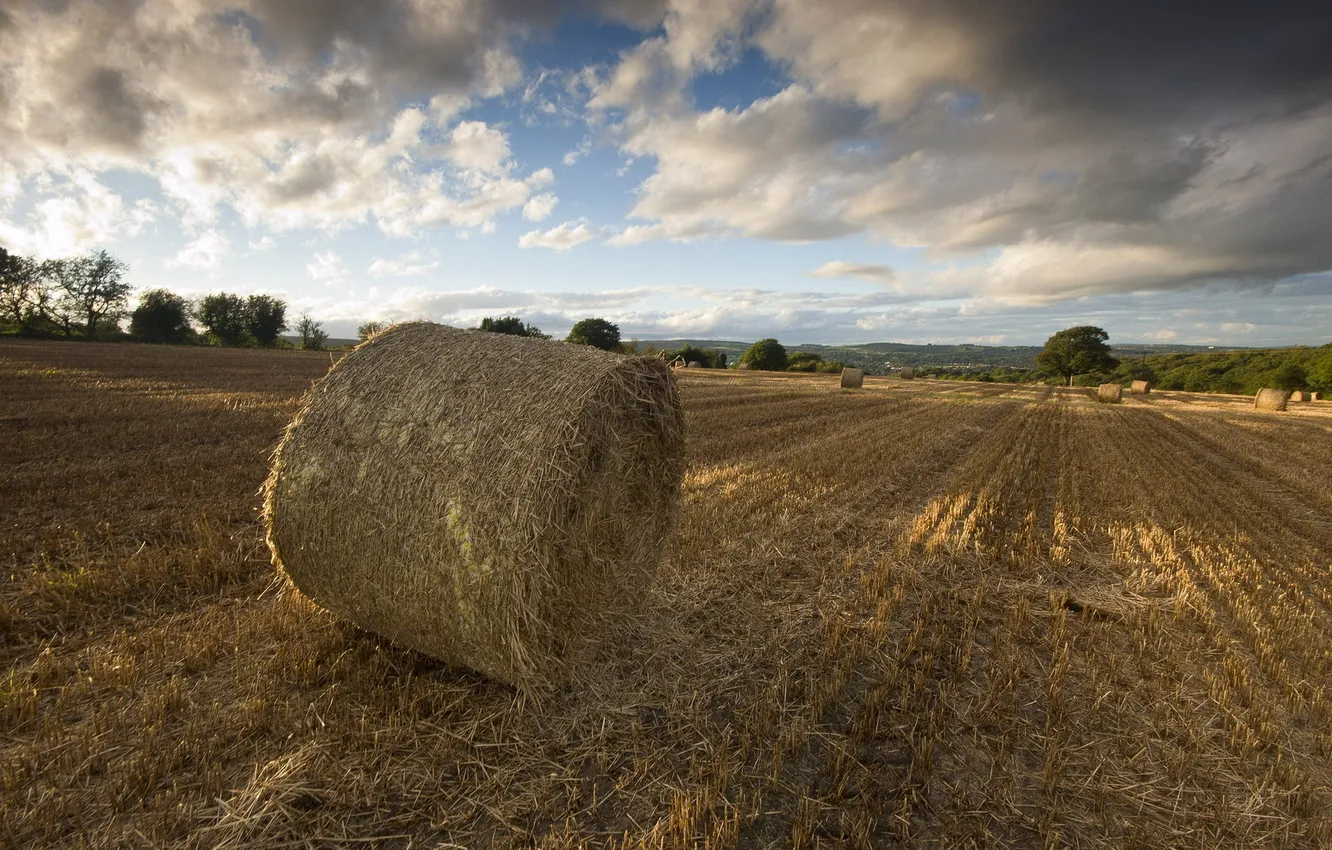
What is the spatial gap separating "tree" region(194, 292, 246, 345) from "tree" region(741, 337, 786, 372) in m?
54.5

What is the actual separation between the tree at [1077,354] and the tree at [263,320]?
93.2 m

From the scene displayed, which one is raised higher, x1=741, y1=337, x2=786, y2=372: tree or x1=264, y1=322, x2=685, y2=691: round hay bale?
x1=741, y1=337, x2=786, y2=372: tree

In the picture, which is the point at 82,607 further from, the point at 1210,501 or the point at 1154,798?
the point at 1210,501

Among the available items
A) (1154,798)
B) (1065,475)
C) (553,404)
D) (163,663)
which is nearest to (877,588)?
(1154,798)

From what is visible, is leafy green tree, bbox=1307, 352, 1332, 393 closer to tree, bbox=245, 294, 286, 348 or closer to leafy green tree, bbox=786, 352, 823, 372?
leafy green tree, bbox=786, 352, 823, 372

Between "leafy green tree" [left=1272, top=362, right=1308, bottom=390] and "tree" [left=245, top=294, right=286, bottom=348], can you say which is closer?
"leafy green tree" [left=1272, top=362, right=1308, bottom=390]

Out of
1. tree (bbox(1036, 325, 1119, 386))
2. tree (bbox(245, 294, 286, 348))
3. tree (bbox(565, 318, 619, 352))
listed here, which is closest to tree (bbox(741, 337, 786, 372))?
tree (bbox(565, 318, 619, 352))

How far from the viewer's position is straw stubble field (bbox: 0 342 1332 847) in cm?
278

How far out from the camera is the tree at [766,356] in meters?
65.6

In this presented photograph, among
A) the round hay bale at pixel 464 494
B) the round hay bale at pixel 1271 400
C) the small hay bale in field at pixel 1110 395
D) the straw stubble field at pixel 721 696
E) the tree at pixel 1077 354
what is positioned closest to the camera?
the straw stubble field at pixel 721 696

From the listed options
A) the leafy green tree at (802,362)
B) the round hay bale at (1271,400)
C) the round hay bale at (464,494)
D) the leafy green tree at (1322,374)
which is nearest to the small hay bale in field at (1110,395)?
the round hay bale at (1271,400)

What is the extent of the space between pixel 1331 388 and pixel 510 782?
69433mm

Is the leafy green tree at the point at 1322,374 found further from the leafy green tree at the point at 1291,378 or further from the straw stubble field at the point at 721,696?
the straw stubble field at the point at 721,696

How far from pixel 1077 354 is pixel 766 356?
4240 cm
